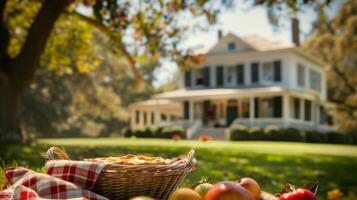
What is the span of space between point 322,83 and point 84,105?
76.2 feet

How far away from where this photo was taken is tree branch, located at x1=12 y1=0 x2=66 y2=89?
14148 millimetres

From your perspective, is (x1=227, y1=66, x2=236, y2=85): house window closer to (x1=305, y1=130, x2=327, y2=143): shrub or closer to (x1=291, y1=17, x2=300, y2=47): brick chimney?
(x1=291, y1=17, x2=300, y2=47): brick chimney

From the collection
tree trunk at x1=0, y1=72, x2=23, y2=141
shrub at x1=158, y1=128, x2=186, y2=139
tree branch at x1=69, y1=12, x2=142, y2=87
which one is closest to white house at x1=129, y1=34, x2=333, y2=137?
shrub at x1=158, y1=128, x2=186, y2=139

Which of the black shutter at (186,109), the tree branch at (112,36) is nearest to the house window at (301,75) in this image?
the black shutter at (186,109)

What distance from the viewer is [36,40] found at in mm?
14234

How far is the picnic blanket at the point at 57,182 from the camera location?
250 centimetres

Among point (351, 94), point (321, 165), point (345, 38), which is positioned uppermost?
point (345, 38)

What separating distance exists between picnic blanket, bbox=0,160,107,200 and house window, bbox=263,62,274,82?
104ft

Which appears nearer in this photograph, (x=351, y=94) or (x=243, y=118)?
(x=243, y=118)

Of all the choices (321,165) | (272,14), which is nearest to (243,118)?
(272,14)

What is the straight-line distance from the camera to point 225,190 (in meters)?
2.49

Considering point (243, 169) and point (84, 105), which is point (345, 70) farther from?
point (243, 169)

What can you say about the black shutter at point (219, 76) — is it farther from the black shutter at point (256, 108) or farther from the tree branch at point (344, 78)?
the tree branch at point (344, 78)

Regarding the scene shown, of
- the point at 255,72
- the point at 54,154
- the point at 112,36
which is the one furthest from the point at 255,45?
the point at 54,154
